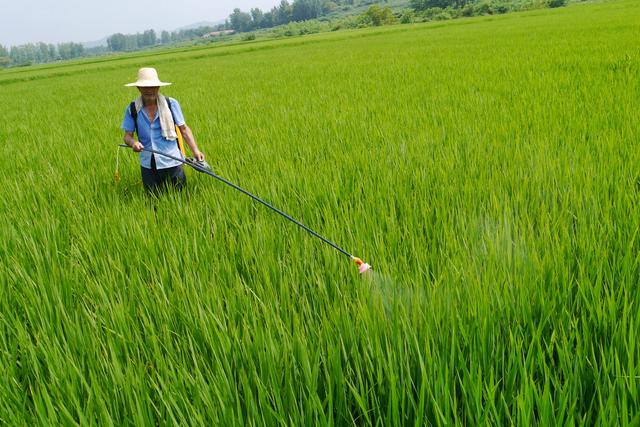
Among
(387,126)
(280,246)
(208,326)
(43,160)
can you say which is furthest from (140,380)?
(43,160)

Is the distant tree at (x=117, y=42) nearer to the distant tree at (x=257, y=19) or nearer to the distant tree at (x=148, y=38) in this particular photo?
the distant tree at (x=148, y=38)

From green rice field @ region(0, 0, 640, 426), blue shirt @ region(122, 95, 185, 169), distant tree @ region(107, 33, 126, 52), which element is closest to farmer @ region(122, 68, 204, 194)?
blue shirt @ region(122, 95, 185, 169)

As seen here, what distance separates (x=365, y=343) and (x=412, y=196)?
1.06m

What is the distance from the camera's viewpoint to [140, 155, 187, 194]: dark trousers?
256 centimetres

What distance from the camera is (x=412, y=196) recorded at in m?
1.80

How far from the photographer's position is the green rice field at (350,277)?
0.73m

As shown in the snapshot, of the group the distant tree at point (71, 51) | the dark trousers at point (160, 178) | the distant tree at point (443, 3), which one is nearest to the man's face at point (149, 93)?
the dark trousers at point (160, 178)

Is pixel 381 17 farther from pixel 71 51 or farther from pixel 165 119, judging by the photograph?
pixel 71 51

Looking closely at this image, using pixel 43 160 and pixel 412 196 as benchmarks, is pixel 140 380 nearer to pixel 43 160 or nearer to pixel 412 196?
pixel 412 196

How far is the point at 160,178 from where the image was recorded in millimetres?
2602

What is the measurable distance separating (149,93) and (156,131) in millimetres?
224

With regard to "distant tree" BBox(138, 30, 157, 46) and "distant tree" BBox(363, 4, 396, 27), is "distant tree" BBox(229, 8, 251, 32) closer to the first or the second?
"distant tree" BBox(138, 30, 157, 46)

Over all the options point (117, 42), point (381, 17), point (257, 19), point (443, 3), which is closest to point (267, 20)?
point (257, 19)

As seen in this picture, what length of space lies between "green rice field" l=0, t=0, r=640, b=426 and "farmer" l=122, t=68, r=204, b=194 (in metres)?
0.23
